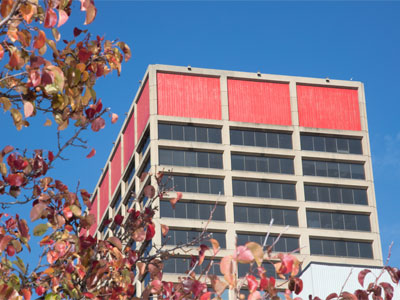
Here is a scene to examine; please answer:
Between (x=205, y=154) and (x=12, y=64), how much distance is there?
80.2 meters

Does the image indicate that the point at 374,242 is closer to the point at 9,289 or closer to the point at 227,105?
the point at 227,105

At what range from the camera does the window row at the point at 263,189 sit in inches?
3472

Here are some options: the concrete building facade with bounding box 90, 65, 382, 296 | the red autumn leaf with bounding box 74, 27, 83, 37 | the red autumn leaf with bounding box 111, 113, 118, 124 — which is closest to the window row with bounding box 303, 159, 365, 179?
the concrete building facade with bounding box 90, 65, 382, 296

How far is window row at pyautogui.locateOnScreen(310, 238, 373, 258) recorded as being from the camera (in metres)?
86.9

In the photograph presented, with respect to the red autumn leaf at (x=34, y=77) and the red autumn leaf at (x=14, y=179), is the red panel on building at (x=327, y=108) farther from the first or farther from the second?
the red autumn leaf at (x=34, y=77)

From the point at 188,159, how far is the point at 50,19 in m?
79.3

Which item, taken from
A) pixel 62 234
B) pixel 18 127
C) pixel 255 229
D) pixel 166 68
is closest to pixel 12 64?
pixel 18 127

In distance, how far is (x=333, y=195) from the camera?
298ft

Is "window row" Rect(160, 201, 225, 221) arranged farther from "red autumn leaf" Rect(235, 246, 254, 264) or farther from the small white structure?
"red autumn leaf" Rect(235, 246, 254, 264)

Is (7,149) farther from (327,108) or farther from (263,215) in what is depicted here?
(327,108)

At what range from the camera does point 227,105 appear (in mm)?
91562

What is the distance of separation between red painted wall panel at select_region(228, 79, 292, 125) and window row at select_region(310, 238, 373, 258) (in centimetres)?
1440

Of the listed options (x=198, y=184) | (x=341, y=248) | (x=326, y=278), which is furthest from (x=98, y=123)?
(x=341, y=248)

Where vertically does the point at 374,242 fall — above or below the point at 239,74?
below
